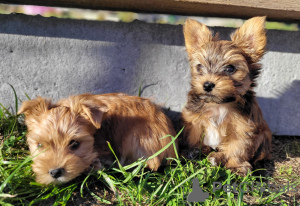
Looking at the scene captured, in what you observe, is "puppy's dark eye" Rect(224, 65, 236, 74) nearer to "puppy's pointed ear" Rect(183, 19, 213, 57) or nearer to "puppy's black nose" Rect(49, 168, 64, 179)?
"puppy's pointed ear" Rect(183, 19, 213, 57)

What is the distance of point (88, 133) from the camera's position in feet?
10.4

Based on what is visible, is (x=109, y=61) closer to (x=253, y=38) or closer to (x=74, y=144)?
(x=74, y=144)

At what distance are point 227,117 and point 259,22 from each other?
1225mm

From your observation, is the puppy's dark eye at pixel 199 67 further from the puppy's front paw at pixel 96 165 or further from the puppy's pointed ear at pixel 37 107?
the puppy's pointed ear at pixel 37 107

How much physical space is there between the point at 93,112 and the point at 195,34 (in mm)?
1755

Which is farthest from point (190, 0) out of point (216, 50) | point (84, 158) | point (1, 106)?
point (1, 106)

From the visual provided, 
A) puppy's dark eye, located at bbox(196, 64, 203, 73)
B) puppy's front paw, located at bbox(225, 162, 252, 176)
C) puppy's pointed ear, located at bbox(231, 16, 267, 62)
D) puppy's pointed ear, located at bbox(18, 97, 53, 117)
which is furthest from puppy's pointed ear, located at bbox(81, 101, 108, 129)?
puppy's pointed ear, located at bbox(231, 16, 267, 62)

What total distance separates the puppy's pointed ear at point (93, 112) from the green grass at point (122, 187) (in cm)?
59

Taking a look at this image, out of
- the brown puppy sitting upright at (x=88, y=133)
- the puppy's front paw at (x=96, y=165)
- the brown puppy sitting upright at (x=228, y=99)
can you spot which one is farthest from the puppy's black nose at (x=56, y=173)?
the brown puppy sitting upright at (x=228, y=99)

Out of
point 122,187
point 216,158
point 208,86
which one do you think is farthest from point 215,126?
point 122,187

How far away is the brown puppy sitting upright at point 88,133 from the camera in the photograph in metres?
Result: 2.89

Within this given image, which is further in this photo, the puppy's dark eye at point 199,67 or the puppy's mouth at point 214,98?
the puppy's dark eye at point 199,67

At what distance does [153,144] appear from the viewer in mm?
3406

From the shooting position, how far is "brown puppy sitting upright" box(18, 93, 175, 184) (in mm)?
2893
